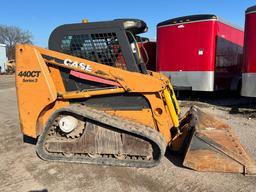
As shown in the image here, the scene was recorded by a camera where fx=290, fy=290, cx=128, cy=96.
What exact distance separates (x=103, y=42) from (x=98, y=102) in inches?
36.0

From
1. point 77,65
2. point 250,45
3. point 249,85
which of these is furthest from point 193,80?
point 77,65

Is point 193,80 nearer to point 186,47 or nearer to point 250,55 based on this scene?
point 186,47

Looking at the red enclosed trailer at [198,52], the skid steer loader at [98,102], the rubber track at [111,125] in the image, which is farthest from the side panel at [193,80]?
the rubber track at [111,125]

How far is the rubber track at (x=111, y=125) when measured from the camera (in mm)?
3930

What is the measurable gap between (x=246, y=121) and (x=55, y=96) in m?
4.91

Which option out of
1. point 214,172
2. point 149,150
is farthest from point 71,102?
point 214,172

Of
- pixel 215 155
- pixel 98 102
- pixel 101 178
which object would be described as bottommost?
pixel 101 178

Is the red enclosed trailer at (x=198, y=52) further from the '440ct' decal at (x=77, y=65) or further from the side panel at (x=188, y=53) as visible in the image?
the '440ct' decal at (x=77, y=65)

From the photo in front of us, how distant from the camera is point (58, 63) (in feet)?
14.2

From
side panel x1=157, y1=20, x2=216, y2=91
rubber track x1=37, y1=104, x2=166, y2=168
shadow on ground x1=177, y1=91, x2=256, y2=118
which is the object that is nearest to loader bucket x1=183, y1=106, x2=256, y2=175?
rubber track x1=37, y1=104, x2=166, y2=168

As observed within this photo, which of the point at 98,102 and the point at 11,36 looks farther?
the point at 11,36

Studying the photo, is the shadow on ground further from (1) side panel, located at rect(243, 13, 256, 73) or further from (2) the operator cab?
(2) the operator cab

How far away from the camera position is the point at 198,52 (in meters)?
9.70

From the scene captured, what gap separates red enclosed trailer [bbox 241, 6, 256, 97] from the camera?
7.88 metres
